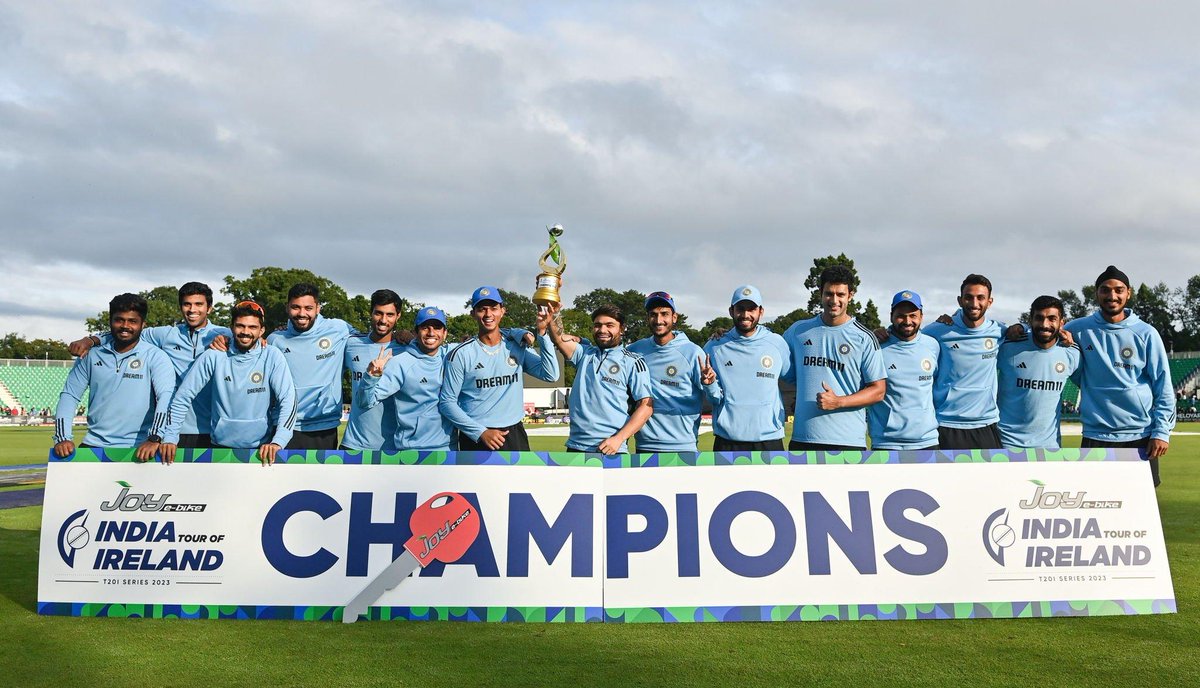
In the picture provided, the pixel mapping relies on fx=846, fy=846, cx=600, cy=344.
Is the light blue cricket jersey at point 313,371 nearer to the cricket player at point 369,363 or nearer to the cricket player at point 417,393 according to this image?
the cricket player at point 369,363

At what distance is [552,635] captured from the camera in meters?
5.47

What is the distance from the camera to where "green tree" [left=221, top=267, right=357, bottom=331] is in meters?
60.2

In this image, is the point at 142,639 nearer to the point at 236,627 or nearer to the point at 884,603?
the point at 236,627

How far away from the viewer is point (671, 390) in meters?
7.10

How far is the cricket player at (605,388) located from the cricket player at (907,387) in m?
1.92

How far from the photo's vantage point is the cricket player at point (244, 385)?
22.4 ft

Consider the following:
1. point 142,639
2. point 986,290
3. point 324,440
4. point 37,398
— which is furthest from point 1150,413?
point 37,398

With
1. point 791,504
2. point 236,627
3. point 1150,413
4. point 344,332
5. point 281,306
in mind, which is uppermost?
point 281,306

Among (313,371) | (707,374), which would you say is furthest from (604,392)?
(313,371)

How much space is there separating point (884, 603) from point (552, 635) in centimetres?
232

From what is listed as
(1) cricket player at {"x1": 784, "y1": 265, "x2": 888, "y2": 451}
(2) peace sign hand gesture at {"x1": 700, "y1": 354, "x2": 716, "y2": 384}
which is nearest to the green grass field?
(1) cricket player at {"x1": 784, "y1": 265, "x2": 888, "y2": 451}

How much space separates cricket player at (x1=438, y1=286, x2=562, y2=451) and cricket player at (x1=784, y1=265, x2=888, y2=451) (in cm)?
208

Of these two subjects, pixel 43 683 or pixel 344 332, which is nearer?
pixel 43 683

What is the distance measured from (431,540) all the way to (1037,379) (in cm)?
531
